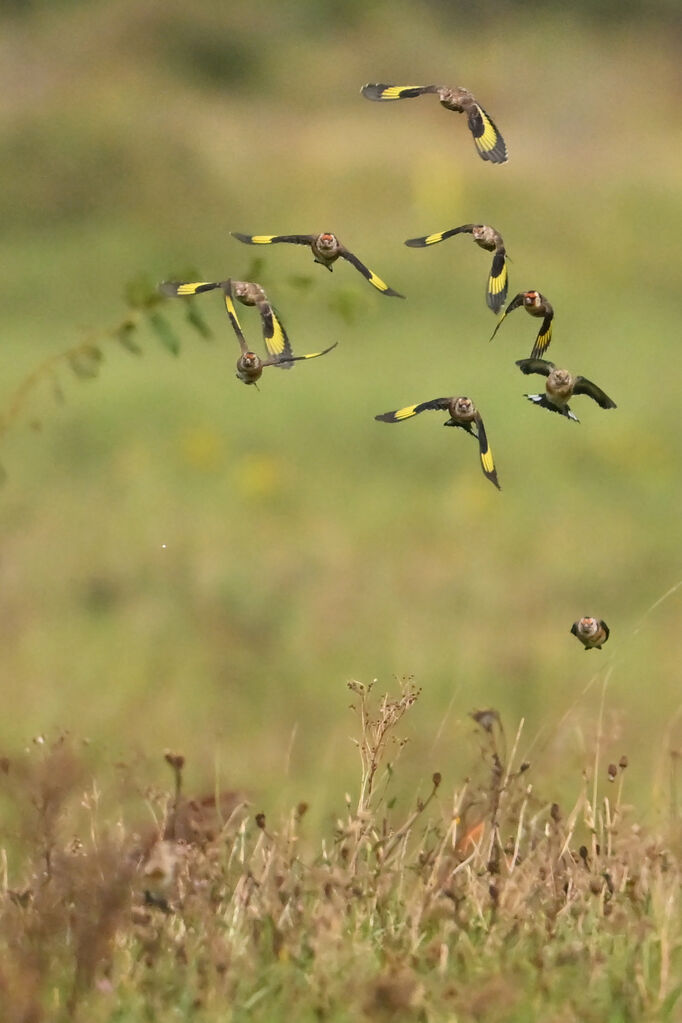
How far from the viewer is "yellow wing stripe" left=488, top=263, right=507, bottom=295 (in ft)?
9.01

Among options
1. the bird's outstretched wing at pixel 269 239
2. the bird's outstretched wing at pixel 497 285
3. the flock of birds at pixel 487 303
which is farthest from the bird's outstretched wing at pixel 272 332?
the bird's outstretched wing at pixel 497 285

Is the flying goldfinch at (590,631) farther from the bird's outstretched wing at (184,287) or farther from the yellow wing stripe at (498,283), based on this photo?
the bird's outstretched wing at (184,287)

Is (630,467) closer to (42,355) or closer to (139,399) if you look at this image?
(139,399)

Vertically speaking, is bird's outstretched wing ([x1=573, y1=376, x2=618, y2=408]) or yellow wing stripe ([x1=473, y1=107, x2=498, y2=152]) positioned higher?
yellow wing stripe ([x1=473, y1=107, x2=498, y2=152])

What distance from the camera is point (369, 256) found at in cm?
1252

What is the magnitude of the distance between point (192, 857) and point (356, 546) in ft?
15.0

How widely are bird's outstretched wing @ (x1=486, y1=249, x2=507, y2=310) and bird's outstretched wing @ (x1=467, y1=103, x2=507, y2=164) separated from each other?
15 centimetres

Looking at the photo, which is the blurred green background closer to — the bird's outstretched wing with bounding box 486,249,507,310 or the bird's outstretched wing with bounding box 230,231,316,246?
the bird's outstretched wing with bounding box 230,231,316,246

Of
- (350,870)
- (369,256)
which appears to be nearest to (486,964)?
(350,870)

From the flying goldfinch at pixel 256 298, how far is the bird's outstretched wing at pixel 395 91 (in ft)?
1.23

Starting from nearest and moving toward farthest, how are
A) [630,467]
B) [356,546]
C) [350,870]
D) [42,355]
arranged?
[350,870] → [356,546] → [630,467] → [42,355]

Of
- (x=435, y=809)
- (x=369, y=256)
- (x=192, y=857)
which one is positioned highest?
(x=192, y=857)

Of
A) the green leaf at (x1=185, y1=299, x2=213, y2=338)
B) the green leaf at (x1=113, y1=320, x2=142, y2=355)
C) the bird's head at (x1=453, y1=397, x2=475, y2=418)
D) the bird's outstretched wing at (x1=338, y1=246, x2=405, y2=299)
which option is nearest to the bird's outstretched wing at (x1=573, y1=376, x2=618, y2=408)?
the bird's head at (x1=453, y1=397, x2=475, y2=418)

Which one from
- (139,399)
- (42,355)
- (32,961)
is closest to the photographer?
(32,961)
